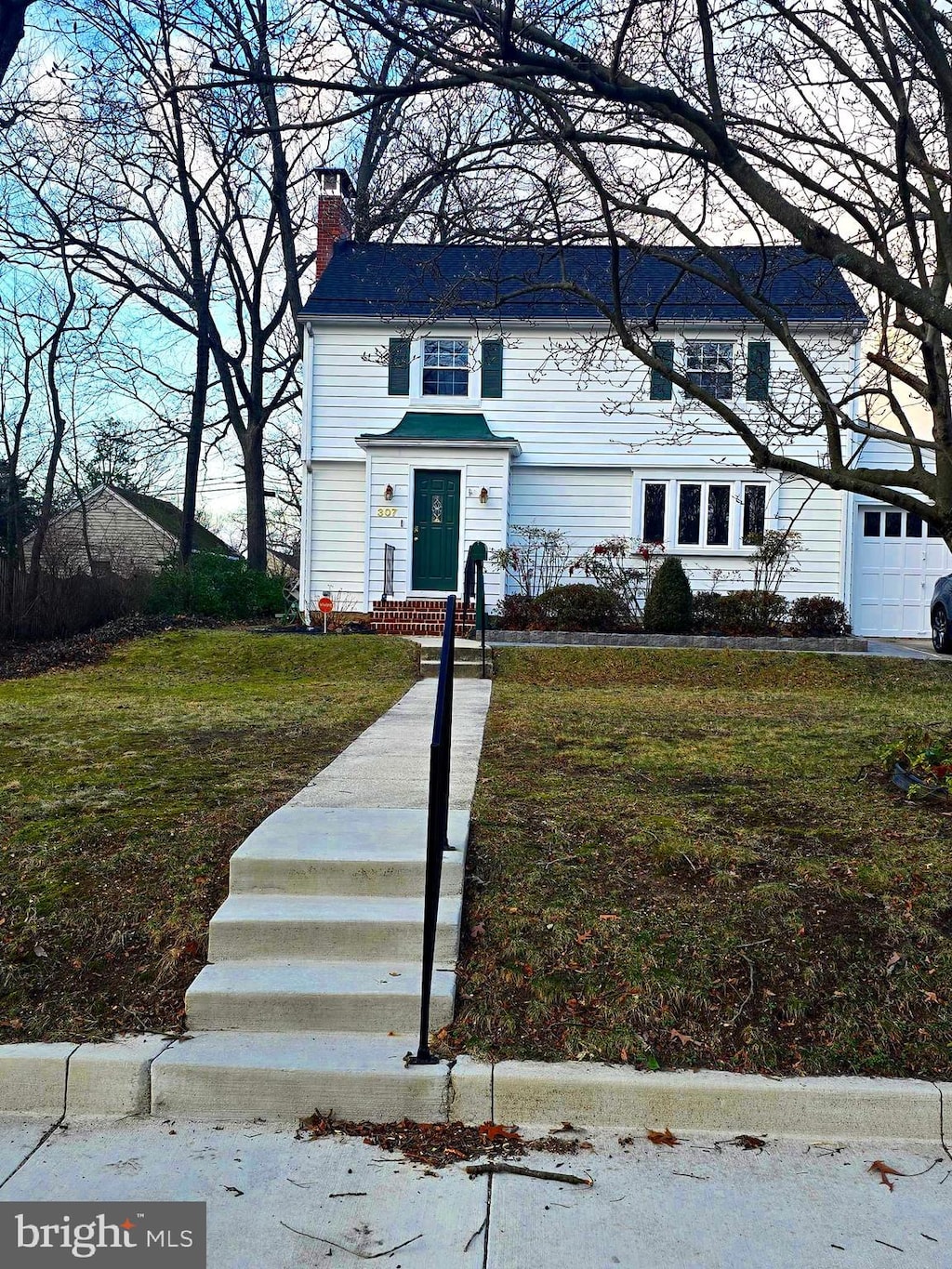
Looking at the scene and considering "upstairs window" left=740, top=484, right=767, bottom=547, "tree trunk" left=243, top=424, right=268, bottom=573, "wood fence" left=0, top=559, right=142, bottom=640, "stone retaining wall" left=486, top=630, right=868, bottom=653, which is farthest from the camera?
"tree trunk" left=243, top=424, right=268, bottom=573

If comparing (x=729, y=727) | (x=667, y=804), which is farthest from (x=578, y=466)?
(x=667, y=804)

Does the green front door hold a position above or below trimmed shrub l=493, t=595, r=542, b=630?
above

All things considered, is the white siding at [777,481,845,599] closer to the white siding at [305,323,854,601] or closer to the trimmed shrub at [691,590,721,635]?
the white siding at [305,323,854,601]

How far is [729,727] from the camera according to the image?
781 centimetres

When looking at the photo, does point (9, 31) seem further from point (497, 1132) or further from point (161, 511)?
point (161, 511)

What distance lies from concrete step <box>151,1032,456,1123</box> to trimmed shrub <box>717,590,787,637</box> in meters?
12.7

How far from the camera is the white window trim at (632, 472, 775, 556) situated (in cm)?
1744

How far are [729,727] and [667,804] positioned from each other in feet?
9.13

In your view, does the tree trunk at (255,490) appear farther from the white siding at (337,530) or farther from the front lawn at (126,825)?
the front lawn at (126,825)

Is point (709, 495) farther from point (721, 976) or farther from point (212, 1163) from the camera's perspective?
point (212, 1163)

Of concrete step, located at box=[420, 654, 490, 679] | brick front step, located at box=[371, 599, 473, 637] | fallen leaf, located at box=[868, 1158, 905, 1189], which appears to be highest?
brick front step, located at box=[371, 599, 473, 637]

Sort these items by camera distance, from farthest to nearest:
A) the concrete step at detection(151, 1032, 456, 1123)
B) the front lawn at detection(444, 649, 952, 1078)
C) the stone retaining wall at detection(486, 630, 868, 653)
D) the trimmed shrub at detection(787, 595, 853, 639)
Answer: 1. the trimmed shrub at detection(787, 595, 853, 639)
2. the stone retaining wall at detection(486, 630, 868, 653)
3. the front lawn at detection(444, 649, 952, 1078)
4. the concrete step at detection(151, 1032, 456, 1123)

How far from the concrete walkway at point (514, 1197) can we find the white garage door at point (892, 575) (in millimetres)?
16149

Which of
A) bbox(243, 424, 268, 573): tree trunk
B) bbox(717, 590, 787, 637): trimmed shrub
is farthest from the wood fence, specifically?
bbox(717, 590, 787, 637): trimmed shrub
